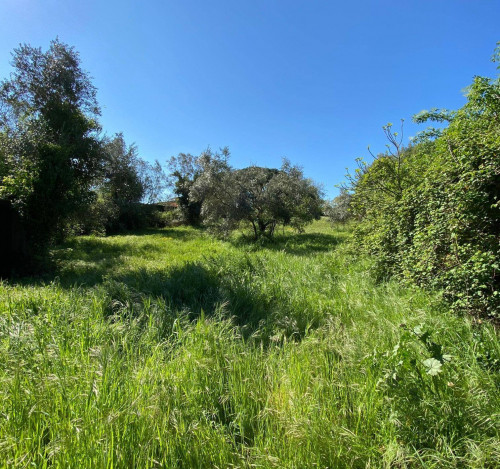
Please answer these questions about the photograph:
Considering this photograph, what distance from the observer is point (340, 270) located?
6082 millimetres

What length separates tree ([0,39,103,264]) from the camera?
689 centimetres

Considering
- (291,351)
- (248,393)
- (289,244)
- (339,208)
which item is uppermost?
(339,208)

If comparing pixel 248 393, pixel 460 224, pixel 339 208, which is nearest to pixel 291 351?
pixel 248 393

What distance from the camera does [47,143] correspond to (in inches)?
287

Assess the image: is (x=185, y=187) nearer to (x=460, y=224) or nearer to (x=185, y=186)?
(x=185, y=186)

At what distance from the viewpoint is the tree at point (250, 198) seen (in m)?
12.0

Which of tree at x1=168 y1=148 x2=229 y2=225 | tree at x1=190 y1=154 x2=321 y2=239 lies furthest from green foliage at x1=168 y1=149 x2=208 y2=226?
tree at x1=190 y1=154 x2=321 y2=239

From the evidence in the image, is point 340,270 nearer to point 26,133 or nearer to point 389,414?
point 389,414

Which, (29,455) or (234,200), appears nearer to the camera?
(29,455)

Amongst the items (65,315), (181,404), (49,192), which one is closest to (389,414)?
(181,404)

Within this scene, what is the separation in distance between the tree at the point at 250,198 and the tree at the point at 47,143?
16.6 feet

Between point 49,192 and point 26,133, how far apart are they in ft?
6.87

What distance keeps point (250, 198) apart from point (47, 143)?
8.09m

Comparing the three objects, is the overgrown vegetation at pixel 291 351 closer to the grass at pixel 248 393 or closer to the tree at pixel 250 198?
the grass at pixel 248 393
